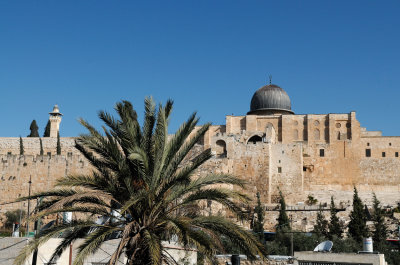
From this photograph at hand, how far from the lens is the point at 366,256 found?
40.4ft

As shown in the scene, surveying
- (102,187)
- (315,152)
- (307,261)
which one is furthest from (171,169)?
(315,152)

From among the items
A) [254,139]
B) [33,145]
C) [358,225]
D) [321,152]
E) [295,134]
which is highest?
[295,134]

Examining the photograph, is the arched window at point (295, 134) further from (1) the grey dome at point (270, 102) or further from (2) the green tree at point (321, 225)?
(2) the green tree at point (321, 225)

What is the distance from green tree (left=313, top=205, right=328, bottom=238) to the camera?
85.2 feet

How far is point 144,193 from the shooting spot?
9094mm

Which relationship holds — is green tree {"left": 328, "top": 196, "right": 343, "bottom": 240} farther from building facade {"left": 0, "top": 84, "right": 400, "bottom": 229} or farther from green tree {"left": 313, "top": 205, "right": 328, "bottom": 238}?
Answer: building facade {"left": 0, "top": 84, "right": 400, "bottom": 229}

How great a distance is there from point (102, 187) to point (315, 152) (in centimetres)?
3073

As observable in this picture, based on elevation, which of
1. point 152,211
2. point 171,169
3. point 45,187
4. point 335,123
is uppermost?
point 335,123

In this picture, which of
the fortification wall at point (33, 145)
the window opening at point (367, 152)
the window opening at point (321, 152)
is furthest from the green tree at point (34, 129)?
the window opening at point (367, 152)

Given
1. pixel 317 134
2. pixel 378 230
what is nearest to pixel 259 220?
pixel 378 230

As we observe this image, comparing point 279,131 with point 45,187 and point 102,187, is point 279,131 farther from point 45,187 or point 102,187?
point 102,187

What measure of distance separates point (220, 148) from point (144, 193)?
28.0m

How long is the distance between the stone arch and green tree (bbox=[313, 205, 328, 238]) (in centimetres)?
920

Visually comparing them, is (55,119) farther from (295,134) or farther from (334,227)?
(334,227)
